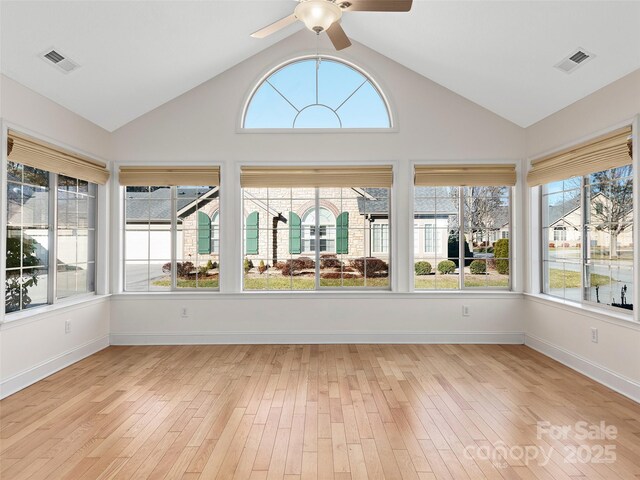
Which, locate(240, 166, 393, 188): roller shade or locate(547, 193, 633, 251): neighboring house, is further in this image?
locate(240, 166, 393, 188): roller shade

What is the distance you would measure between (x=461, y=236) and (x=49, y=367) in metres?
4.70

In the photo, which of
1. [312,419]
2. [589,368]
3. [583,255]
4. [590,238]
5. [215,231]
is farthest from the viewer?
[215,231]

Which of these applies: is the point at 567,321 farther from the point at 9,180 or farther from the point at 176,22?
the point at 9,180

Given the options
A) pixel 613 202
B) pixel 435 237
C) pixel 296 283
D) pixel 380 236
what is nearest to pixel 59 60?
pixel 296 283

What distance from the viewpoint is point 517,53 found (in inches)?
146

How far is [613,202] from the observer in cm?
367

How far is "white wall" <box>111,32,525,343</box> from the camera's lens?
193 inches

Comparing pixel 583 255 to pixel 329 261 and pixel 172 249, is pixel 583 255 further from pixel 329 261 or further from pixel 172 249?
pixel 172 249

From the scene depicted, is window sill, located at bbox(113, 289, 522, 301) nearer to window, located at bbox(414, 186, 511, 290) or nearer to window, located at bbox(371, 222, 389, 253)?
window, located at bbox(414, 186, 511, 290)

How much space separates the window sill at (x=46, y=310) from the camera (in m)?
3.37

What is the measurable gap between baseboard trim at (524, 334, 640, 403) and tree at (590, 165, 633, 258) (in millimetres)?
1042

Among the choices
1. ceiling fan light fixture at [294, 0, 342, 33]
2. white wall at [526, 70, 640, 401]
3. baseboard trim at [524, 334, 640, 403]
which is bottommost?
baseboard trim at [524, 334, 640, 403]

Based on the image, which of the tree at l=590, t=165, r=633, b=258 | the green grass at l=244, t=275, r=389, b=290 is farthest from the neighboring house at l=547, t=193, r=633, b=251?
the green grass at l=244, t=275, r=389, b=290

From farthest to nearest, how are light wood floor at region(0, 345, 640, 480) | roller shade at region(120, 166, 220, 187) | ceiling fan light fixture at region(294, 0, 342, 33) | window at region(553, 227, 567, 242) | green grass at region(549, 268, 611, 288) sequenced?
roller shade at region(120, 166, 220, 187) < window at region(553, 227, 567, 242) < green grass at region(549, 268, 611, 288) < ceiling fan light fixture at region(294, 0, 342, 33) < light wood floor at region(0, 345, 640, 480)
